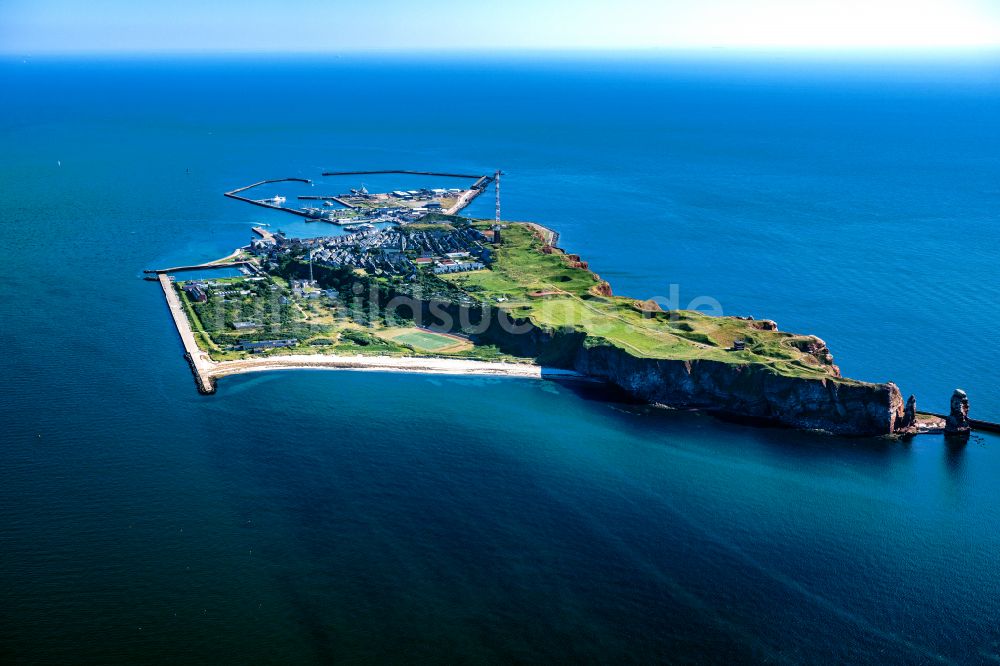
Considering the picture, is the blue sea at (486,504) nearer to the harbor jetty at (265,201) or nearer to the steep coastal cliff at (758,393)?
the steep coastal cliff at (758,393)

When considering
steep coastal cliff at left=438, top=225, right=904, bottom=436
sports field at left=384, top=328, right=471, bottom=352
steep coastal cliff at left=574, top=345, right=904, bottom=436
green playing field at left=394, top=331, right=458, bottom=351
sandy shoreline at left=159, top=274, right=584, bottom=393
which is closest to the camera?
steep coastal cliff at left=574, top=345, right=904, bottom=436

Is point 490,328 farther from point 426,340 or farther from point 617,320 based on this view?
point 617,320

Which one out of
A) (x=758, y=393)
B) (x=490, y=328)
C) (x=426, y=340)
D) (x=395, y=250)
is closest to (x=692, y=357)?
(x=758, y=393)

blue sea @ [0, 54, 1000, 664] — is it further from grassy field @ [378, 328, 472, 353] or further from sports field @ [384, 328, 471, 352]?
sports field @ [384, 328, 471, 352]

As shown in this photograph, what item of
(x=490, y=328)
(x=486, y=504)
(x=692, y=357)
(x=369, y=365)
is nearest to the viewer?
(x=486, y=504)

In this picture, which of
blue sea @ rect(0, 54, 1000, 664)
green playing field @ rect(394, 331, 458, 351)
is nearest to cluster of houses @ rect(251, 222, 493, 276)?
green playing field @ rect(394, 331, 458, 351)

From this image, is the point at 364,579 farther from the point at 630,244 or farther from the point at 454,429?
the point at 630,244
